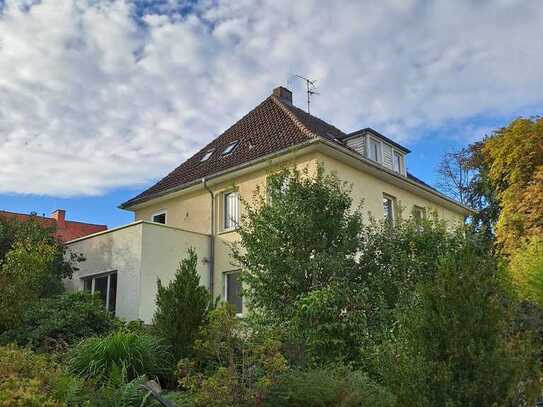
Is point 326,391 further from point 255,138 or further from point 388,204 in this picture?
point 255,138

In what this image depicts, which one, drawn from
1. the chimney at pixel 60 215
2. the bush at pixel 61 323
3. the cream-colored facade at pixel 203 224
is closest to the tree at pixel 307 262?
the bush at pixel 61 323

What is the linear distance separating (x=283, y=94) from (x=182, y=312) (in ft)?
50.1

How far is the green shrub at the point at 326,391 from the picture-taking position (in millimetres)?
7375

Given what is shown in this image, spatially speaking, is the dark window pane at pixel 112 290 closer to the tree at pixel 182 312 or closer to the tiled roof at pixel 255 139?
the tiled roof at pixel 255 139

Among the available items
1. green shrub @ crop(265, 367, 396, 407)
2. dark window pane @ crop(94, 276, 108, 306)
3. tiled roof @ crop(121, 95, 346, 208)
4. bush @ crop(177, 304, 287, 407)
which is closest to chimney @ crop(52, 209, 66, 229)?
tiled roof @ crop(121, 95, 346, 208)

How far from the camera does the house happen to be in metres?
17.4

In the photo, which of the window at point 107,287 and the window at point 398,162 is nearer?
the window at point 107,287

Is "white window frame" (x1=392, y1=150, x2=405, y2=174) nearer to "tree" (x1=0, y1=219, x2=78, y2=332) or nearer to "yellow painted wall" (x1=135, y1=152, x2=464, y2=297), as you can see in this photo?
"yellow painted wall" (x1=135, y1=152, x2=464, y2=297)

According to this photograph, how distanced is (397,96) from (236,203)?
23.4 ft

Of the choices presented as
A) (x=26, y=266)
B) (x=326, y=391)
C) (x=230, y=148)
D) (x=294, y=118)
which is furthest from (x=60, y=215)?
(x=326, y=391)

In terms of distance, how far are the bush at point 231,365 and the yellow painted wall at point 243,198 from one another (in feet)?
29.1

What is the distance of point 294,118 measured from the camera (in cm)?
2069

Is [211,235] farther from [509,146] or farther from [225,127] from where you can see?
[509,146]

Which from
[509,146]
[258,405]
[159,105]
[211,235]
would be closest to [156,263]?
[211,235]
